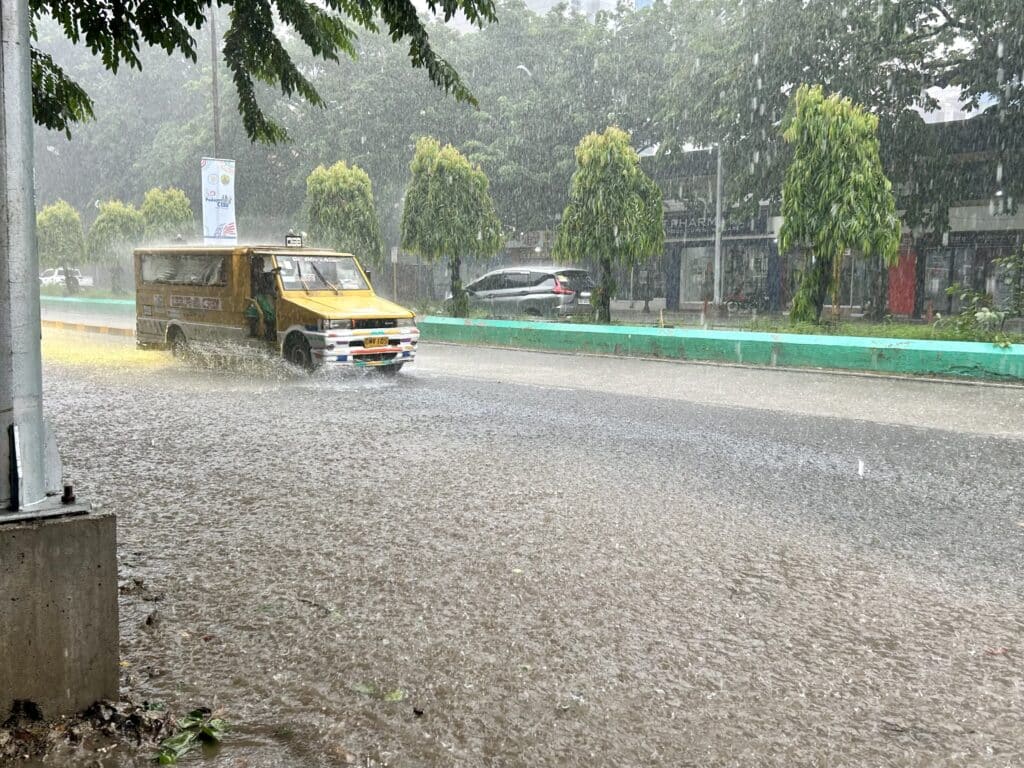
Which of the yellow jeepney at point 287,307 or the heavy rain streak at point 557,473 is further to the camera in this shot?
the yellow jeepney at point 287,307

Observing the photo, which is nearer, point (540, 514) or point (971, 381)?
point (540, 514)

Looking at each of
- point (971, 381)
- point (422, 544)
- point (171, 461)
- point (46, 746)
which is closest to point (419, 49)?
point (422, 544)

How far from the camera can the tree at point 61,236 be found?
4216cm

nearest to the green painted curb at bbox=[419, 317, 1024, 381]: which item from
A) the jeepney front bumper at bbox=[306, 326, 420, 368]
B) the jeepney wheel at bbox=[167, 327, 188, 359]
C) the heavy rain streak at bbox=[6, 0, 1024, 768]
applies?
the heavy rain streak at bbox=[6, 0, 1024, 768]

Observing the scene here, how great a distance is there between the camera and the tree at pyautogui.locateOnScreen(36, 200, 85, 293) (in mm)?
42156

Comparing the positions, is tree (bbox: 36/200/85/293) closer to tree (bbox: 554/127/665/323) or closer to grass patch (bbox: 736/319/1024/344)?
tree (bbox: 554/127/665/323)

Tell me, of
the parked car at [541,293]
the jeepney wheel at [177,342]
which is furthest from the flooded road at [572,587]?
the parked car at [541,293]

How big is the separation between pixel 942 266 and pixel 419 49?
2993cm

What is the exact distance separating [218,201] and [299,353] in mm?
13759

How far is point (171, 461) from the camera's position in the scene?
753 centimetres

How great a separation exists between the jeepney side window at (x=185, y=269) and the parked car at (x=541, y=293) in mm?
11342

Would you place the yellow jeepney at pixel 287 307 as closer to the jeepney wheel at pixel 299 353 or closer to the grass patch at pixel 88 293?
the jeepney wheel at pixel 299 353

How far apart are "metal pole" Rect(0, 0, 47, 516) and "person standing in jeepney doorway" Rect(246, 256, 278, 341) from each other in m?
11.3

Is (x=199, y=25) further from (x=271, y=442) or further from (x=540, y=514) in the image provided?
(x=271, y=442)
